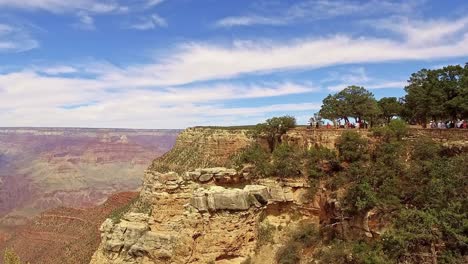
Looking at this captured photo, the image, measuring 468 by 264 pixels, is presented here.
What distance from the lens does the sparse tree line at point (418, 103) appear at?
38625 millimetres

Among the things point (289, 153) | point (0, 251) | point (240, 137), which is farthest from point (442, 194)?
point (0, 251)

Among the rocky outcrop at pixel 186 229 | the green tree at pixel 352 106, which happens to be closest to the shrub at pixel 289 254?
the rocky outcrop at pixel 186 229

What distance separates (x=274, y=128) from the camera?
48688mm

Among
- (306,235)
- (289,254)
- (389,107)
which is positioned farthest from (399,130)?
(389,107)

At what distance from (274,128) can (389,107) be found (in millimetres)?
14977

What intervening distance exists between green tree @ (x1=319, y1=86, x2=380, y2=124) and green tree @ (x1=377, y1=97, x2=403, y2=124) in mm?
2317

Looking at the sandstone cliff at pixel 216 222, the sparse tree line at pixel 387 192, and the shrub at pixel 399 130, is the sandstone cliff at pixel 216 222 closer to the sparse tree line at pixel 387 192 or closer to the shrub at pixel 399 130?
the sparse tree line at pixel 387 192

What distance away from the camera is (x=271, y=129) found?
160ft

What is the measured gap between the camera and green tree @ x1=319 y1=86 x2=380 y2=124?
165 feet

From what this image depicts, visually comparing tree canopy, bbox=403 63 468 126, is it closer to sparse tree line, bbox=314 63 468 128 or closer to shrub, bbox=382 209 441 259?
sparse tree line, bbox=314 63 468 128

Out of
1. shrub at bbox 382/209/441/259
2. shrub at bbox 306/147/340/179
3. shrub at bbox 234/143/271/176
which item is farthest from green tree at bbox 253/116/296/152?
shrub at bbox 382/209/441/259

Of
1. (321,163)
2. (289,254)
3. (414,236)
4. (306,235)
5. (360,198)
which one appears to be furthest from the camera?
(321,163)

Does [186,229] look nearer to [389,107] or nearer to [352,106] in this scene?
[352,106]

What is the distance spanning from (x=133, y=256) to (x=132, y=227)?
→ 197cm
